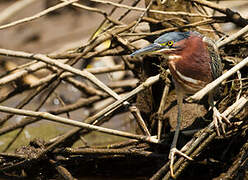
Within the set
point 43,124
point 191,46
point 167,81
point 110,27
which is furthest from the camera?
point 43,124

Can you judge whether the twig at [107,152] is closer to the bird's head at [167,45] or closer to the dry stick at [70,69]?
the dry stick at [70,69]

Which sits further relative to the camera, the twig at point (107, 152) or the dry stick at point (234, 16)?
the dry stick at point (234, 16)

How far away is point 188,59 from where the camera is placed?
2596mm

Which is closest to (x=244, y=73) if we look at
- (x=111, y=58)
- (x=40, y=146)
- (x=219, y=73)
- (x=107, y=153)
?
(x=219, y=73)

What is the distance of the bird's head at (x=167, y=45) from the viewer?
249cm

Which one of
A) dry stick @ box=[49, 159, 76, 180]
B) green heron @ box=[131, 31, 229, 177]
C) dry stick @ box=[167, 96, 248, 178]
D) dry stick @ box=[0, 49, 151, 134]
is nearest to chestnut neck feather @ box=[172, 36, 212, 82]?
green heron @ box=[131, 31, 229, 177]

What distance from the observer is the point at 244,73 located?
304 cm

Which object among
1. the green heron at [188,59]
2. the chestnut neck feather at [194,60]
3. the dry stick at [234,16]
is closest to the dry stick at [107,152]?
the green heron at [188,59]

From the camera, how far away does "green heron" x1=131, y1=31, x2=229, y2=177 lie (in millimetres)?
2506

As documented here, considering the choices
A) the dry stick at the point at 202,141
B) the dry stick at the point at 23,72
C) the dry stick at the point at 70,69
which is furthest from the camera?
the dry stick at the point at 23,72

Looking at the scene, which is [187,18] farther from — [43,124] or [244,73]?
[43,124]

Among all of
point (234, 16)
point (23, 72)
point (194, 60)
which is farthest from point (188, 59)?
point (23, 72)

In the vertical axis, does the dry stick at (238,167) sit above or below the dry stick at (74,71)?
below

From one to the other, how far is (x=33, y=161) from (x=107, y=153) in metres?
0.45
